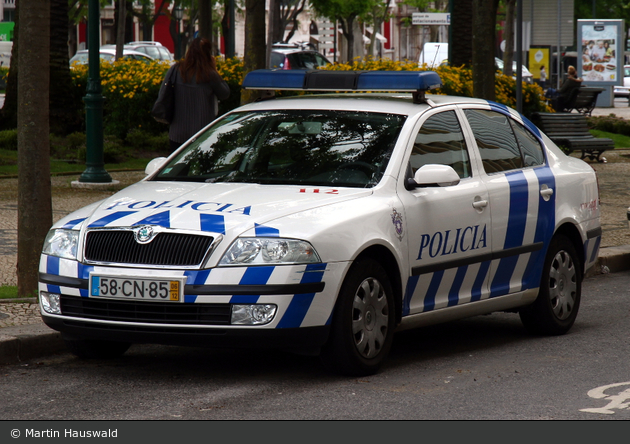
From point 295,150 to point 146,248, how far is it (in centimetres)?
133

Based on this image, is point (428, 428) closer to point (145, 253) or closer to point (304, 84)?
point (145, 253)

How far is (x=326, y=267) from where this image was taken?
17.7ft

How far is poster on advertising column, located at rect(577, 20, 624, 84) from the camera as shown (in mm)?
39062

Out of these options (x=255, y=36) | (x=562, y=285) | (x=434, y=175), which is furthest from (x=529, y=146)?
(x=255, y=36)

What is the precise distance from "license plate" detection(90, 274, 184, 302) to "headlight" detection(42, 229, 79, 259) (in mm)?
248

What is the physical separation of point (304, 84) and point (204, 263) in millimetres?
1958

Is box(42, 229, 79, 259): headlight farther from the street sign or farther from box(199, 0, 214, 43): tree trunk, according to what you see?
the street sign

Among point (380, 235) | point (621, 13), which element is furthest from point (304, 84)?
point (621, 13)

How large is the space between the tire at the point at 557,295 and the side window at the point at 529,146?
0.54 metres

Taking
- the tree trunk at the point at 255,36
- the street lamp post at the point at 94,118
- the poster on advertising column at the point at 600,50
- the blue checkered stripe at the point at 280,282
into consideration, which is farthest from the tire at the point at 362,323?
the poster on advertising column at the point at 600,50

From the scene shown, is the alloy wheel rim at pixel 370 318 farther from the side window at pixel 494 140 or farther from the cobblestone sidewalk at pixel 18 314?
the cobblestone sidewalk at pixel 18 314

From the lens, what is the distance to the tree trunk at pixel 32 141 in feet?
25.5

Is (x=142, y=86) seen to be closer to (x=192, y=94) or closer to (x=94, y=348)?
(x=192, y=94)

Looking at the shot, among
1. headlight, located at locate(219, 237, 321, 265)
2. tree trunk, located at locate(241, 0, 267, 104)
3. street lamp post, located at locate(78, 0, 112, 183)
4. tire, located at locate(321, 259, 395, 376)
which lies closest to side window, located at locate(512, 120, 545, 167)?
tire, located at locate(321, 259, 395, 376)
